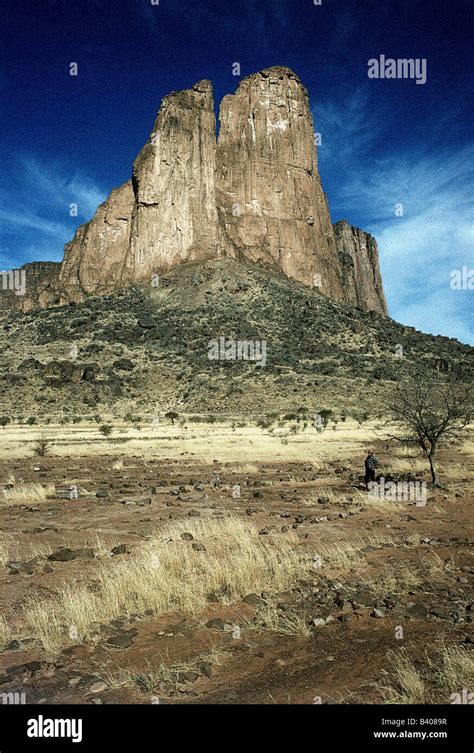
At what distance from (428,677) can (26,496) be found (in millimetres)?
12059

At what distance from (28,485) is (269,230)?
107 m

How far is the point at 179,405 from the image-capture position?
181 feet

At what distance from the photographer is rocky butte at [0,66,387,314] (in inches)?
4242

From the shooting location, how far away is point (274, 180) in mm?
118188

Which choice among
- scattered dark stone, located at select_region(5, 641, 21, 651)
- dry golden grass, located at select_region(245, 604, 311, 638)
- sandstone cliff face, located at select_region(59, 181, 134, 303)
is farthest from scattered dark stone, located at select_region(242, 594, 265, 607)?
sandstone cliff face, located at select_region(59, 181, 134, 303)

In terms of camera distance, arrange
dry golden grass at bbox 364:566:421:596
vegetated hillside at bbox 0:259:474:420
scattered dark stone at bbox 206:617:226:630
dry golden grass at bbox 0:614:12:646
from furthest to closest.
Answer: vegetated hillside at bbox 0:259:474:420 → dry golden grass at bbox 364:566:421:596 → scattered dark stone at bbox 206:617:226:630 → dry golden grass at bbox 0:614:12:646

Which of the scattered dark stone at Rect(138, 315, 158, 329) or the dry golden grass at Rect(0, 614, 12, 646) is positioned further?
the scattered dark stone at Rect(138, 315, 158, 329)

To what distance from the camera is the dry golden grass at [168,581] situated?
5559 millimetres

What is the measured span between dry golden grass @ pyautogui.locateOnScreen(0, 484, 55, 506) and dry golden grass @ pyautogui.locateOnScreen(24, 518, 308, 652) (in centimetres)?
629

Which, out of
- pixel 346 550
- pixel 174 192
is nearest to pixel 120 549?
pixel 346 550

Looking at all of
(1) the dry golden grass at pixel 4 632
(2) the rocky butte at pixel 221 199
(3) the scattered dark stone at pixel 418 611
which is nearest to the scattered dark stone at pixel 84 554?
(1) the dry golden grass at pixel 4 632

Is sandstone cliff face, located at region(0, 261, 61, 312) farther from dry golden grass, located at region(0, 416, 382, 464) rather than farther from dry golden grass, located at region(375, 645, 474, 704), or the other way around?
dry golden grass, located at region(375, 645, 474, 704)
